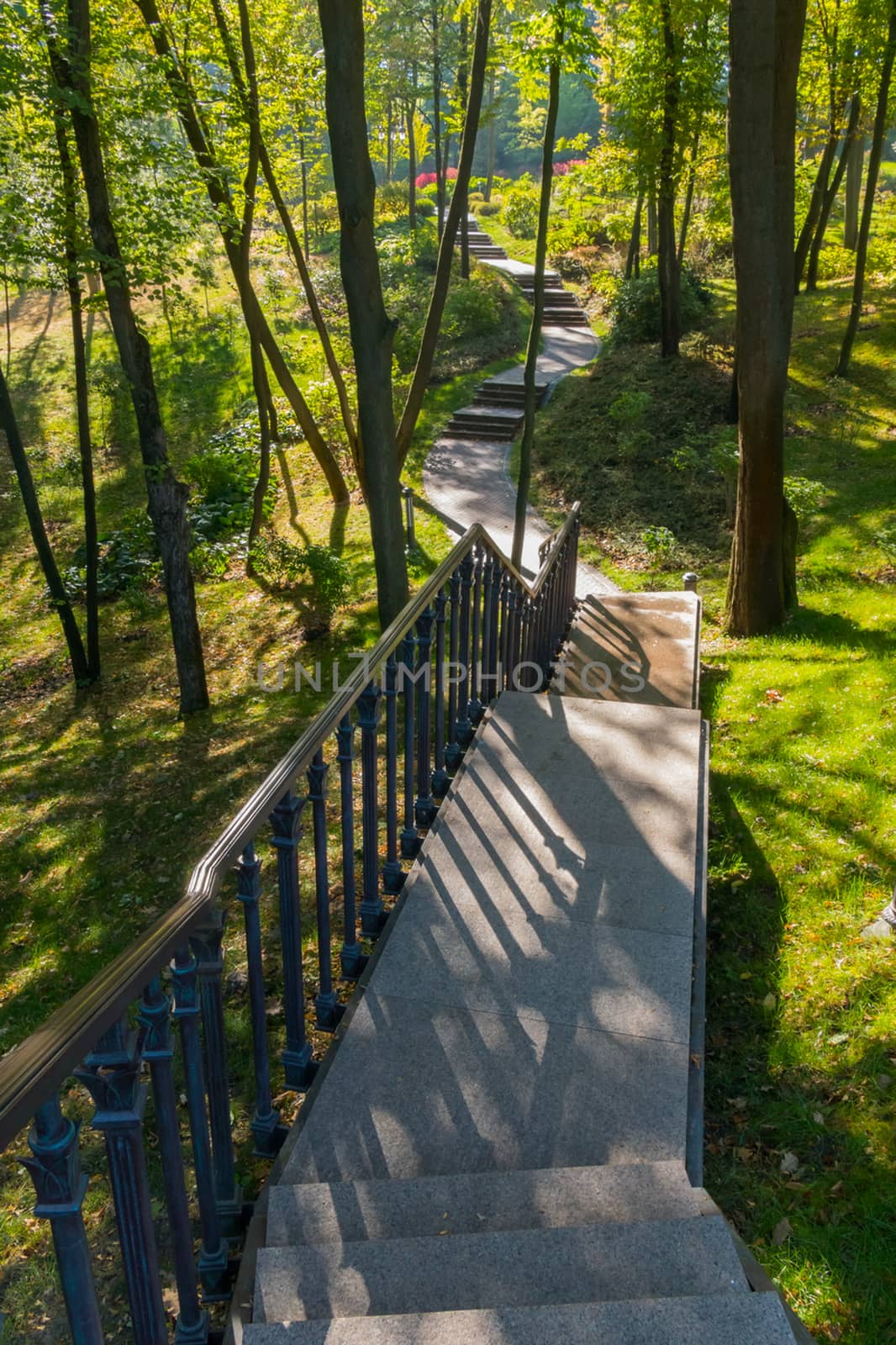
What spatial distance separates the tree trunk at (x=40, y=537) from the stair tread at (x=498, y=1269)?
36.0 ft

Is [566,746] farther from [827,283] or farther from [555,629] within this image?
[827,283]

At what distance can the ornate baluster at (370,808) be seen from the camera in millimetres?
3295

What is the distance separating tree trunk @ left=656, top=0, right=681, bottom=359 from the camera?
1565 centimetres

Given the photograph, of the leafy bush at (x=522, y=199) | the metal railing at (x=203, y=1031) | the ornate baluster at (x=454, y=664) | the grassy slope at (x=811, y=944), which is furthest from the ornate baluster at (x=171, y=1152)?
the leafy bush at (x=522, y=199)

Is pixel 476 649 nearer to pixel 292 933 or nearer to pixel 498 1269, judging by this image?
pixel 292 933

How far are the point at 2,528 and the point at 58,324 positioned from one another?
50.0 ft

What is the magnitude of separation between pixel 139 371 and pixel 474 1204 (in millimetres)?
9341

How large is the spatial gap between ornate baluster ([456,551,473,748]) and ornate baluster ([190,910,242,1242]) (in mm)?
2604

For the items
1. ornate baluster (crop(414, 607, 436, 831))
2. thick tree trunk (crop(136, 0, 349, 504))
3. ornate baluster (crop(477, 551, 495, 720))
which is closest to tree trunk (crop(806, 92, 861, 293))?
thick tree trunk (crop(136, 0, 349, 504))

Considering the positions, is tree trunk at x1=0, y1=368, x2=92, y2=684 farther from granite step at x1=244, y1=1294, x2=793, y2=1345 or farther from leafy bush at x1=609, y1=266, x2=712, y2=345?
leafy bush at x1=609, y1=266, x2=712, y2=345

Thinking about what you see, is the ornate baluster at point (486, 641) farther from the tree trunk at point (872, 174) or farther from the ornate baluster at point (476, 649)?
the tree trunk at point (872, 174)

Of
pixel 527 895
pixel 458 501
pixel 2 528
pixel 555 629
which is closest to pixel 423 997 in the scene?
pixel 527 895

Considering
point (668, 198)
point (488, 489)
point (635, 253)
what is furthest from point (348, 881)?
point (635, 253)

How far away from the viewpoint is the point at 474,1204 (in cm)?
239
